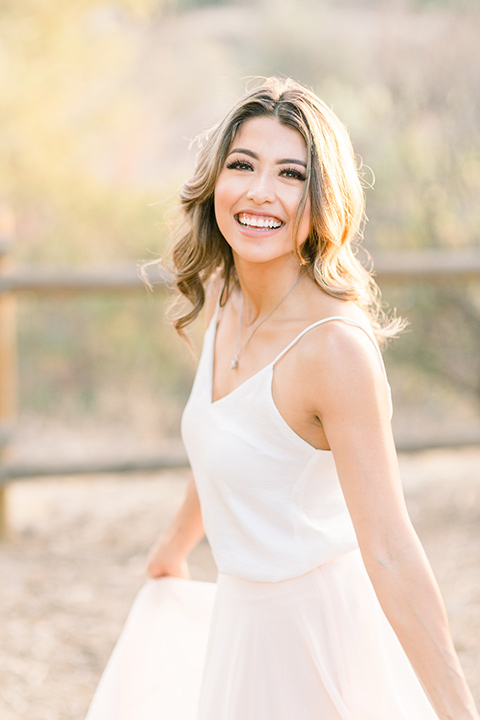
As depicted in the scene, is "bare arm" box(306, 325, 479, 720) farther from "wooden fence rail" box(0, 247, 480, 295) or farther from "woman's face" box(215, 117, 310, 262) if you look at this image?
"wooden fence rail" box(0, 247, 480, 295)

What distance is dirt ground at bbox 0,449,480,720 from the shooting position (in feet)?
8.82

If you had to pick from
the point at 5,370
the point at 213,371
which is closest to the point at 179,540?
the point at 213,371

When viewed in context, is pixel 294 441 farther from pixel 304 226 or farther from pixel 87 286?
pixel 87 286

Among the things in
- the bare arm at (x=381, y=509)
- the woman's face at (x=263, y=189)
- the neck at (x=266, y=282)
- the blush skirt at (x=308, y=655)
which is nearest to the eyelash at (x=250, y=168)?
the woman's face at (x=263, y=189)

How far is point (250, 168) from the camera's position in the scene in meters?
1.44

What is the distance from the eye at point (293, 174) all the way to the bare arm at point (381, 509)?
0.26 m

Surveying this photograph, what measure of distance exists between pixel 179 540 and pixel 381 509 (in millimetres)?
652

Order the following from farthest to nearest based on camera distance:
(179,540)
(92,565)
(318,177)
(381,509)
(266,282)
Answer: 1. (92,565)
2. (179,540)
3. (266,282)
4. (318,177)
5. (381,509)

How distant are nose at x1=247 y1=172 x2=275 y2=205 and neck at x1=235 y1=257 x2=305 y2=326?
0.44 feet

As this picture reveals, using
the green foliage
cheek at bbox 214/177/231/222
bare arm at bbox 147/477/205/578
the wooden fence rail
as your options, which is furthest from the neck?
the wooden fence rail

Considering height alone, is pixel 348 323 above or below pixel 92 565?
above

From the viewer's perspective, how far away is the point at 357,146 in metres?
5.53

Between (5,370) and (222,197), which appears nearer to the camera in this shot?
(222,197)

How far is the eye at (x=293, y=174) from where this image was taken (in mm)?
1390
